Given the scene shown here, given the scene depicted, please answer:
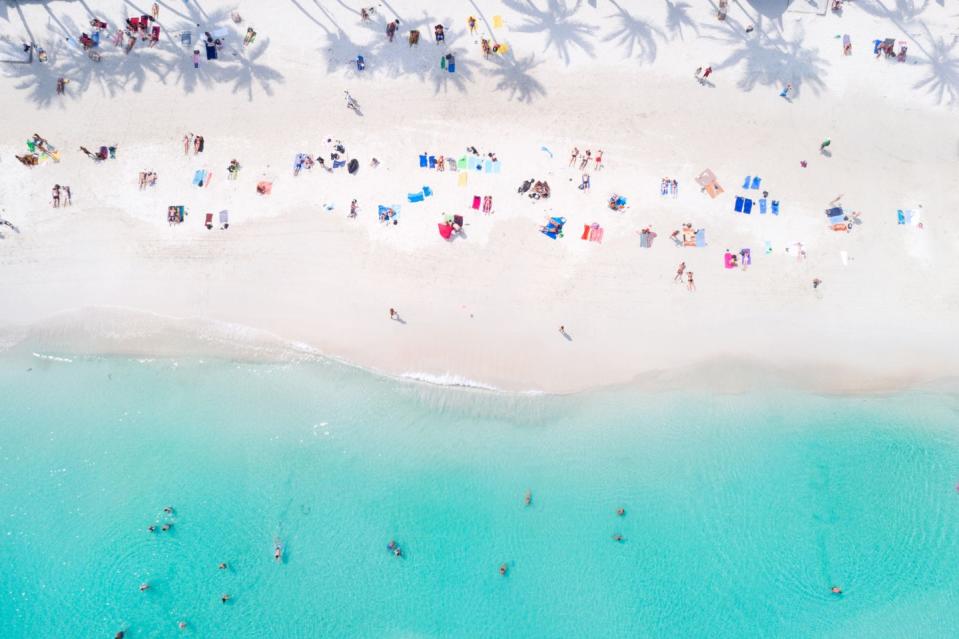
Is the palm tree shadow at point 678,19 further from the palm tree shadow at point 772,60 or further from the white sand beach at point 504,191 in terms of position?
the palm tree shadow at point 772,60

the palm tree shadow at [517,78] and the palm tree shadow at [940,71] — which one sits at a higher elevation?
the palm tree shadow at [940,71]

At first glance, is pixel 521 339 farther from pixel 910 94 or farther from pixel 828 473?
pixel 910 94

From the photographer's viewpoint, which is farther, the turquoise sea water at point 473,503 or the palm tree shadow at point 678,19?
the palm tree shadow at point 678,19

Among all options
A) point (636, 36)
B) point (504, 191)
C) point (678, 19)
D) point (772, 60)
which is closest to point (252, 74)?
point (504, 191)

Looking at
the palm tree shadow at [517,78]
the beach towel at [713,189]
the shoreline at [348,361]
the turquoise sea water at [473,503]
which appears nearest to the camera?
the turquoise sea water at [473,503]

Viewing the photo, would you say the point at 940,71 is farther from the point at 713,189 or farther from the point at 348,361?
the point at 348,361

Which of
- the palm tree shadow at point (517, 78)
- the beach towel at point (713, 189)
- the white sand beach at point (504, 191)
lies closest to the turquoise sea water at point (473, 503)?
the white sand beach at point (504, 191)

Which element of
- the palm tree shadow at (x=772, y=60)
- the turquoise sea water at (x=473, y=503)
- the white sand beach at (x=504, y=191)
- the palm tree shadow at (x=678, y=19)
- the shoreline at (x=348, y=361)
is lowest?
the turquoise sea water at (x=473, y=503)
